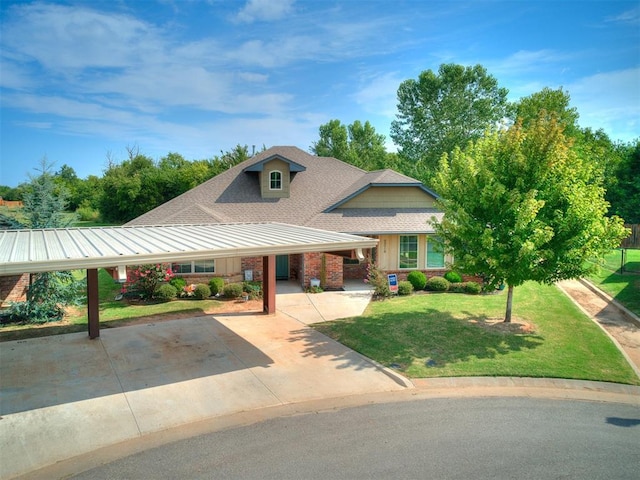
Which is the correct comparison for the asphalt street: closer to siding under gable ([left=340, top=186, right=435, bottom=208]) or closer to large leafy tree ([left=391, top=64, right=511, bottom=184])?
siding under gable ([left=340, top=186, right=435, bottom=208])

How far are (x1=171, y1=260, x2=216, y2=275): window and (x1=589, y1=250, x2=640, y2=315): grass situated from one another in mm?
15659

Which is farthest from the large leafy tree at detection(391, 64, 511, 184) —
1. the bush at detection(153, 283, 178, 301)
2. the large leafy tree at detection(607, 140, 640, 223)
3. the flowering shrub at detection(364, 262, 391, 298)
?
the bush at detection(153, 283, 178, 301)

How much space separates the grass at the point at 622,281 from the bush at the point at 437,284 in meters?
6.20

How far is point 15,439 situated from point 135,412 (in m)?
1.88

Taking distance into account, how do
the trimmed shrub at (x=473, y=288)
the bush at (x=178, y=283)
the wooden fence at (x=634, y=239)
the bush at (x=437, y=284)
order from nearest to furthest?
the bush at (x=178, y=283) → the trimmed shrub at (x=473, y=288) → the bush at (x=437, y=284) → the wooden fence at (x=634, y=239)

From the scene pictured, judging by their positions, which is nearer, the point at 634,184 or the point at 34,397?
the point at 34,397

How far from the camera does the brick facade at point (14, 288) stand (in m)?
15.9

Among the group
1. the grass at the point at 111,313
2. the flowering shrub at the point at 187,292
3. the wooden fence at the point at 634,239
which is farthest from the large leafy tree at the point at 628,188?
the grass at the point at 111,313

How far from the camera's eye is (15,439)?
7164mm

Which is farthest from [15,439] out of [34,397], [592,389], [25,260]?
[592,389]

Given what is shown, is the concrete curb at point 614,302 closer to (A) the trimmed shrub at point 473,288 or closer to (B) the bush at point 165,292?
(A) the trimmed shrub at point 473,288

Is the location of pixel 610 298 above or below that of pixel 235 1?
below

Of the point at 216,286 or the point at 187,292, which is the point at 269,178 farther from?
the point at 187,292

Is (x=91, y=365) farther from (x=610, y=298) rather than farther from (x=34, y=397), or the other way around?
(x=610, y=298)
